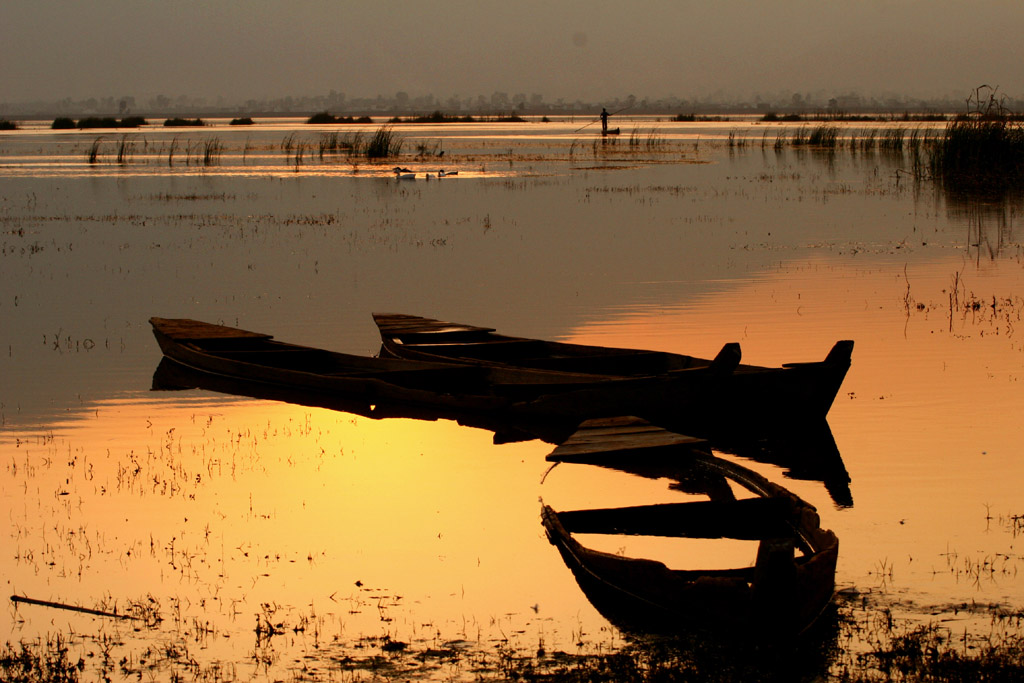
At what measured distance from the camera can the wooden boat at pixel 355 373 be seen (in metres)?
10.1

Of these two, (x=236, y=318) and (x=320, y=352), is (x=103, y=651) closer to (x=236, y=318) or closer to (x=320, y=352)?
(x=320, y=352)

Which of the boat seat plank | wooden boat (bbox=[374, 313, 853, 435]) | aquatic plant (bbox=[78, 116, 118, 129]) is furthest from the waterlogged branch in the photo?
aquatic plant (bbox=[78, 116, 118, 129])

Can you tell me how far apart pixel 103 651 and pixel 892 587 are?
3.86m

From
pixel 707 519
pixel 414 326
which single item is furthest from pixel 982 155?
pixel 707 519

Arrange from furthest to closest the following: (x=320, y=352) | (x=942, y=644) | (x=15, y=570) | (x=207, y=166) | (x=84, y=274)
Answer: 1. (x=207, y=166)
2. (x=84, y=274)
3. (x=320, y=352)
4. (x=15, y=570)
5. (x=942, y=644)

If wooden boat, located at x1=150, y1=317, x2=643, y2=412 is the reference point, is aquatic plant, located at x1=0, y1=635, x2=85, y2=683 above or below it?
below

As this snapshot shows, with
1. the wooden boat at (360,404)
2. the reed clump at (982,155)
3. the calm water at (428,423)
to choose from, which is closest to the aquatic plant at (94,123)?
the calm water at (428,423)

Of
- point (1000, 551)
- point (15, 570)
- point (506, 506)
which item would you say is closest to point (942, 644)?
point (1000, 551)

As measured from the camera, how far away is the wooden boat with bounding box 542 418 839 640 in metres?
5.14

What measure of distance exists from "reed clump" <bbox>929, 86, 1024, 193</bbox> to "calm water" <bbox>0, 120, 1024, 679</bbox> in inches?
105

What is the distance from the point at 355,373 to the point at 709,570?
5590 mm

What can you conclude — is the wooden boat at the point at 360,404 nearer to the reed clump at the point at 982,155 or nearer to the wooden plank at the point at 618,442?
the wooden plank at the point at 618,442

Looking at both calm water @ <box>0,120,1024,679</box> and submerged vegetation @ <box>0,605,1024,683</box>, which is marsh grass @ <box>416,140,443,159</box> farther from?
submerged vegetation @ <box>0,605,1024,683</box>

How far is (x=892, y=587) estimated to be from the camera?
20.4 feet
